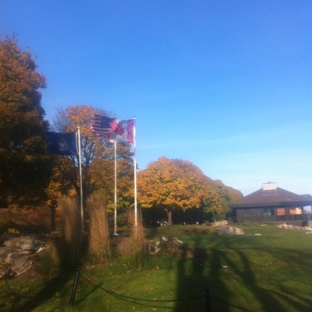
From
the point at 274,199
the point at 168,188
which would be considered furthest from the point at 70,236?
the point at 274,199

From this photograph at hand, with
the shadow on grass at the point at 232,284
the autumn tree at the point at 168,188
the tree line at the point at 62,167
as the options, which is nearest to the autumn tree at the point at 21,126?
the tree line at the point at 62,167

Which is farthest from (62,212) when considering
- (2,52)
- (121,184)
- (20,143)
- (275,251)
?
(121,184)

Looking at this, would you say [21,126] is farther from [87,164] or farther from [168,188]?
[168,188]

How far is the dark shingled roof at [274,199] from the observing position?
4450 centimetres

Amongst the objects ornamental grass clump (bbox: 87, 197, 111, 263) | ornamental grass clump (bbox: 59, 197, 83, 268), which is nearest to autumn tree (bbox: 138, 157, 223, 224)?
ornamental grass clump (bbox: 87, 197, 111, 263)

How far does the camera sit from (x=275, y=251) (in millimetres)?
14109

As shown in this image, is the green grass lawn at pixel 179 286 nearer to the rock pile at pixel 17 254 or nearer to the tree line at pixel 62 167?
the rock pile at pixel 17 254

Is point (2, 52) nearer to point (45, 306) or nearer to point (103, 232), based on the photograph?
point (103, 232)

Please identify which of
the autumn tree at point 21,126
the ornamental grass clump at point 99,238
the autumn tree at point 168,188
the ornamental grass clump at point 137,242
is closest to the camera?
the ornamental grass clump at point 137,242

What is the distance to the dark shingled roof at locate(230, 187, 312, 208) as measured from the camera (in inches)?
1752

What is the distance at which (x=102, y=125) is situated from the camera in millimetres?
17906

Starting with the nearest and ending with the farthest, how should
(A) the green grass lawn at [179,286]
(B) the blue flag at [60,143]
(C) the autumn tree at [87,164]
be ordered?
(A) the green grass lawn at [179,286]
(B) the blue flag at [60,143]
(C) the autumn tree at [87,164]

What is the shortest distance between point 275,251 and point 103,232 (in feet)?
21.0

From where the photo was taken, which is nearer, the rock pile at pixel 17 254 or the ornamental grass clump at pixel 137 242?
the ornamental grass clump at pixel 137 242
